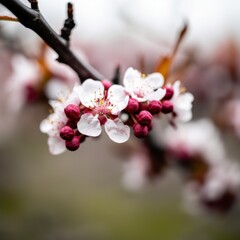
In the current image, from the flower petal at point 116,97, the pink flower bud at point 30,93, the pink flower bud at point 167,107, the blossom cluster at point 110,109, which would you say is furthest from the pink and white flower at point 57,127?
the pink flower bud at point 30,93

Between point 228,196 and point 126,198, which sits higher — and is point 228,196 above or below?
below

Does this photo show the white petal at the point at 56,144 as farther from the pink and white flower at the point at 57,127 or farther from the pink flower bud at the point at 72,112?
the pink flower bud at the point at 72,112

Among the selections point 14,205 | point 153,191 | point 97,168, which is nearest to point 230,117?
point 14,205

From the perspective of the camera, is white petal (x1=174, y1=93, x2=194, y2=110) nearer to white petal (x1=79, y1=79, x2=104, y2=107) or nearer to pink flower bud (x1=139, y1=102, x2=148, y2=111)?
pink flower bud (x1=139, y1=102, x2=148, y2=111)

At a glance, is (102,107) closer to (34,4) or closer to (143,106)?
(143,106)

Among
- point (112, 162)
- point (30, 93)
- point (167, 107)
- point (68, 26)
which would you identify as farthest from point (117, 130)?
point (112, 162)

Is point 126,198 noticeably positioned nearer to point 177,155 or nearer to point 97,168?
point 97,168

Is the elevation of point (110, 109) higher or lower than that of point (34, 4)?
lower
